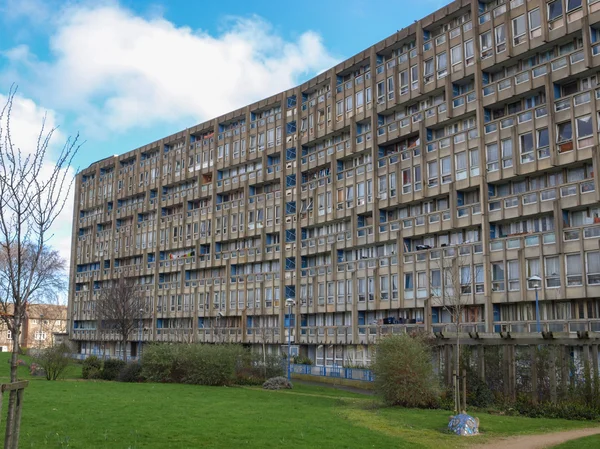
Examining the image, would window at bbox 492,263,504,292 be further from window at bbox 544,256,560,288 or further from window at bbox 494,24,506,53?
window at bbox 494,24,506,53

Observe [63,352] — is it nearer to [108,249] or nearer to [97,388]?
[97,388]

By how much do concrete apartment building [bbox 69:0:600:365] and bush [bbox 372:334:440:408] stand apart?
932 cm

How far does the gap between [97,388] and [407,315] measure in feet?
80.4

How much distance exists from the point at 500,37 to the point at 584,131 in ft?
34.0

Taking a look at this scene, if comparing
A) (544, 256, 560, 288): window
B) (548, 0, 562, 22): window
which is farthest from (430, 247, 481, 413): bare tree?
(548, 0, 562, 22): window

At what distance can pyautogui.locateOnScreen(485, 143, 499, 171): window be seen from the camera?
1812 inches

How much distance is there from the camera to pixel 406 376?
2752 centimetres

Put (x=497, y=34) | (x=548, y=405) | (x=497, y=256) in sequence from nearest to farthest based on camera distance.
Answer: (x=548, y=405) → (x=497, y=256) → (x=497, y=34)

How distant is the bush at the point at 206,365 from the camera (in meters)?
41.6

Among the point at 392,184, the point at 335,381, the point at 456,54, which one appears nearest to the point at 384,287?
the point at 392,184

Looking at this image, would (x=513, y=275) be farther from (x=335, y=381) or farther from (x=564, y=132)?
(x=335, y=381)

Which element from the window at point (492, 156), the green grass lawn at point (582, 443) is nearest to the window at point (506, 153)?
the window at point (492, 156)

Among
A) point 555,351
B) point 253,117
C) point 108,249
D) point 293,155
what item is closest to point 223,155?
point 253,117

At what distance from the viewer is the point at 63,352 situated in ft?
148
